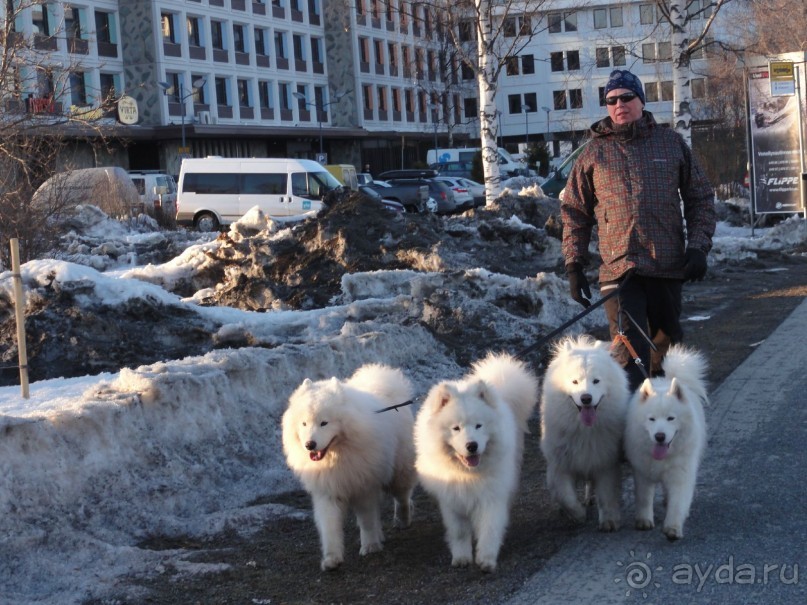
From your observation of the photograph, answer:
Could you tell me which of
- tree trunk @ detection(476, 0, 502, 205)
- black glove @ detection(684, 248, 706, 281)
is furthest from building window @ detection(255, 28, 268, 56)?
black glove @ detection(684, 248, 706, 281)

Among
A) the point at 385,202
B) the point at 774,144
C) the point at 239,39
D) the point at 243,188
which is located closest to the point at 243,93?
the point at 239,39

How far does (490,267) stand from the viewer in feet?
53.0

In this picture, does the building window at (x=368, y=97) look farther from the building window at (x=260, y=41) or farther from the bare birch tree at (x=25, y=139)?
the bare birch tree at (x=25, y=139)

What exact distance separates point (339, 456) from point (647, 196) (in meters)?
2.22

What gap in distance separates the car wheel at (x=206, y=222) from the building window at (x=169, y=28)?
90.9ft

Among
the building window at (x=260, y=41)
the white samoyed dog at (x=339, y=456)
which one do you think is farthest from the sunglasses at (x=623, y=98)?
the building window at (x=260, y=41)

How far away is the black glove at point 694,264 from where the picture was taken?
6033mm

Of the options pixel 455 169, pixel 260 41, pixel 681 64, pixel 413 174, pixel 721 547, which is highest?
pixel 260 41

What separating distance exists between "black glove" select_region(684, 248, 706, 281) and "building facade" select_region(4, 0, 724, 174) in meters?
41.3

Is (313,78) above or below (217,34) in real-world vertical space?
below

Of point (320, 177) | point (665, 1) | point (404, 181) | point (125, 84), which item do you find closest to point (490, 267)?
point (665, 1)

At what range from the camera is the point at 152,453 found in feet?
22.0

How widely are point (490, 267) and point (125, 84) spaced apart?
48.9 m

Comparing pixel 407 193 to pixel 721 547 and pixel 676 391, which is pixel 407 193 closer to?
pixel 676 391
